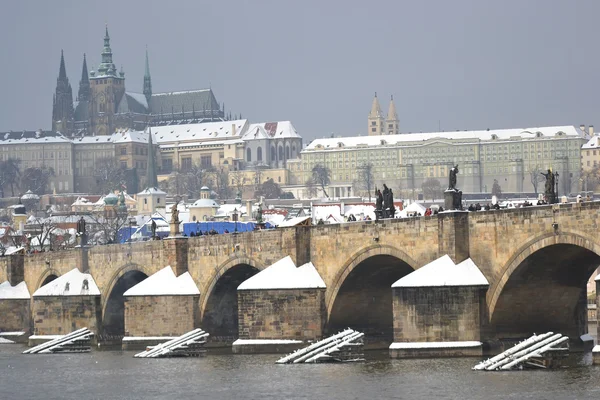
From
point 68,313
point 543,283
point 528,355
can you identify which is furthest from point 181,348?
point 528,355

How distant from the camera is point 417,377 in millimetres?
42250

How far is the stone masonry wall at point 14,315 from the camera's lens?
2923 inches

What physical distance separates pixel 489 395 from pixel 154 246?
27.5 meters

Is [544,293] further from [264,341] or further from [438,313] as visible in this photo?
[264,341]

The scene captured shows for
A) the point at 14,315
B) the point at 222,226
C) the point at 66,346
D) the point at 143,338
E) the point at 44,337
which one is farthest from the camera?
the point at 222,226

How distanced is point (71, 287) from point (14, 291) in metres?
8.91

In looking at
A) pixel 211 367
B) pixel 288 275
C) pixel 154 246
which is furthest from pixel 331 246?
pixel 154 246

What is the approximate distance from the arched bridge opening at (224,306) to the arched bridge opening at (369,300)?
7.54 meters

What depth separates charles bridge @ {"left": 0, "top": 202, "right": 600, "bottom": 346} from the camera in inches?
1708

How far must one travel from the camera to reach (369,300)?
170ft

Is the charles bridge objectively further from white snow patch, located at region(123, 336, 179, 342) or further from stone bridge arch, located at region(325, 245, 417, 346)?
white snow patch, located at region(123, 336, 179, 342)

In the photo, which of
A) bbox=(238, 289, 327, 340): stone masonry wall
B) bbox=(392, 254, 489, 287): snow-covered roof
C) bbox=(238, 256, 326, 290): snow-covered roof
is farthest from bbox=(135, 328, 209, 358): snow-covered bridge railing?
bbox=(392, 254, 489, 287): snow-covered roof

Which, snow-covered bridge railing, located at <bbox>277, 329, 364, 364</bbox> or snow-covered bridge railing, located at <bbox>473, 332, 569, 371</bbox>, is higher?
snow-covered bridge railing, located at <bbox>473, 332, 569, 371</bbox>

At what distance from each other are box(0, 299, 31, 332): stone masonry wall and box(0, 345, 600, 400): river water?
18.8 m
